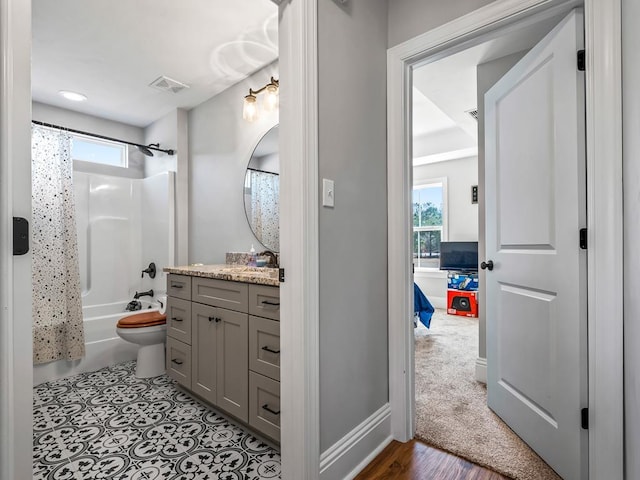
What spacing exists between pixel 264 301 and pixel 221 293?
0.40 m

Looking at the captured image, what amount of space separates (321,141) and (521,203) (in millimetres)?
1142

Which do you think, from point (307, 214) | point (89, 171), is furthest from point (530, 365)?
point (89, 171)

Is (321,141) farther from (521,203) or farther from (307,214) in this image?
(521,203)

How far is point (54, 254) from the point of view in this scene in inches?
107

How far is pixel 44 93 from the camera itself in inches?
120

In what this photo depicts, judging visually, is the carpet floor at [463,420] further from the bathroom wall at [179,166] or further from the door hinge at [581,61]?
the bathroom wall at [179,166]

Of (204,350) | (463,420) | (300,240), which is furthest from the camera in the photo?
(204,350)

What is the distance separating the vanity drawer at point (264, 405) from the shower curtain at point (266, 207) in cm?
113

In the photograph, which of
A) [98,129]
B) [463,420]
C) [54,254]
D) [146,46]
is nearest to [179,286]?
[54,254]

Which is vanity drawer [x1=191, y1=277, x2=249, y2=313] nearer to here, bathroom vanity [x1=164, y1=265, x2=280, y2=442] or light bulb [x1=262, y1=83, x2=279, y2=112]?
bathroom vanity [x1=164, y1=265, x2=280, y2=442]

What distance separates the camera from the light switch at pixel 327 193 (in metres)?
1.32

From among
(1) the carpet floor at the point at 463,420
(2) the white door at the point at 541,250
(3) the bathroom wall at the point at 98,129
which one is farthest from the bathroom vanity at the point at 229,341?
(3) the bathroom wall at the point at 98,129

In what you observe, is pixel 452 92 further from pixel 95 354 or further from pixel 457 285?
pixel 95 354

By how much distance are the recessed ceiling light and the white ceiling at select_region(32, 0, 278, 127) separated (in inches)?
2.0
